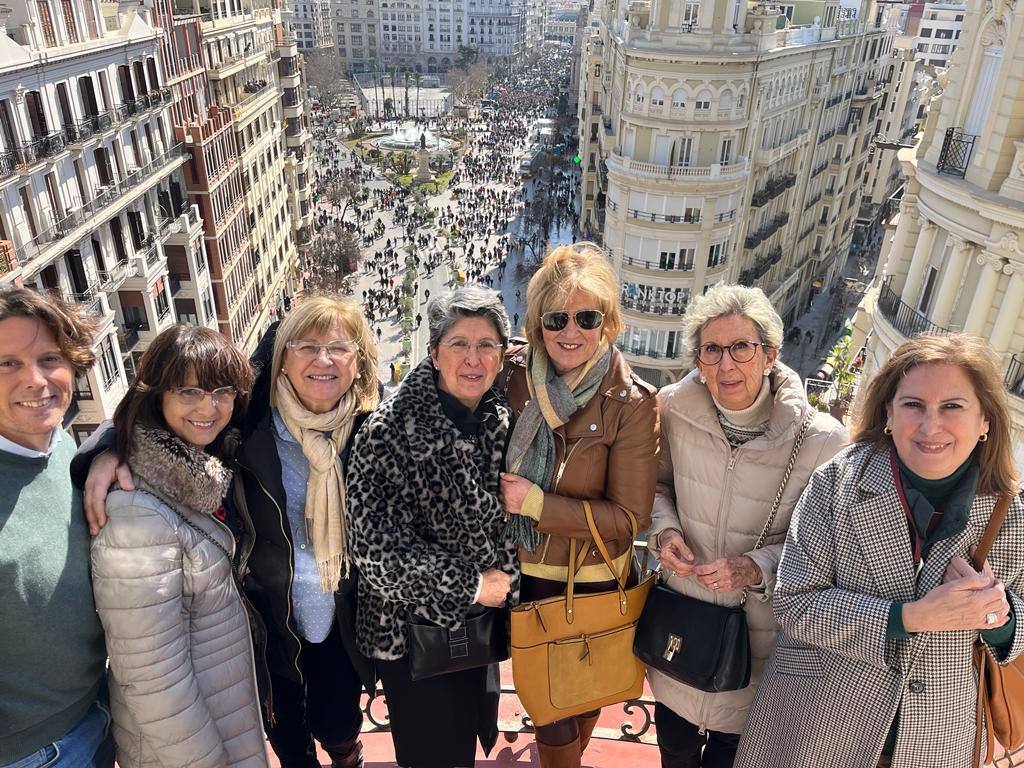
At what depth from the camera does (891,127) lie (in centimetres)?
4812

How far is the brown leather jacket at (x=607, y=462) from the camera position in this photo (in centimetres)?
374

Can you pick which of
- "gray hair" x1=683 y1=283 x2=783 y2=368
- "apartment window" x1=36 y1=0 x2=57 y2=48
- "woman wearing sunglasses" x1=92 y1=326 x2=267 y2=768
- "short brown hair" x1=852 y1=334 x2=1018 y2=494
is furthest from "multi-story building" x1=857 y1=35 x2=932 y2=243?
"woman wearing sunglasses" x1=92 y1=326 x2=267 y2=768

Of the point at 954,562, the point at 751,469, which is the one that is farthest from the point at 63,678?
the point at 954,562

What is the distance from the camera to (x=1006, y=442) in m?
3.14

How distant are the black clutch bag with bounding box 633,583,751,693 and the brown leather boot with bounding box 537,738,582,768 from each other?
29.8 inches

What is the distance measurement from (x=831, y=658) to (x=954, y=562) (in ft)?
2.47

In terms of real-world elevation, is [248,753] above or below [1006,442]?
below

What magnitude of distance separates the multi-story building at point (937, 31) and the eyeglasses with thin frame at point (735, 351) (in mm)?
94881

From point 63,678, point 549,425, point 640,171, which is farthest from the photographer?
point 640,171

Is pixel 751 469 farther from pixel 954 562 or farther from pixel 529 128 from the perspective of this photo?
pixel 529 128

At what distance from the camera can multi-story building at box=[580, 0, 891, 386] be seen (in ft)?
75.7

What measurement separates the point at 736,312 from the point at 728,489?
92 centimetres

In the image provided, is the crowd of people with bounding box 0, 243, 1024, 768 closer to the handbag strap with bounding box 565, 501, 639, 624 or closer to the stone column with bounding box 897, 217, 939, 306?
the handbag strap with bounding box 565, 501, 639, 624

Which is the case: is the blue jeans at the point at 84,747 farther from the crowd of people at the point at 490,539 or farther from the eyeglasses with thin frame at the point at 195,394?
the eyeglasses with thin frame at the point at 195,394
